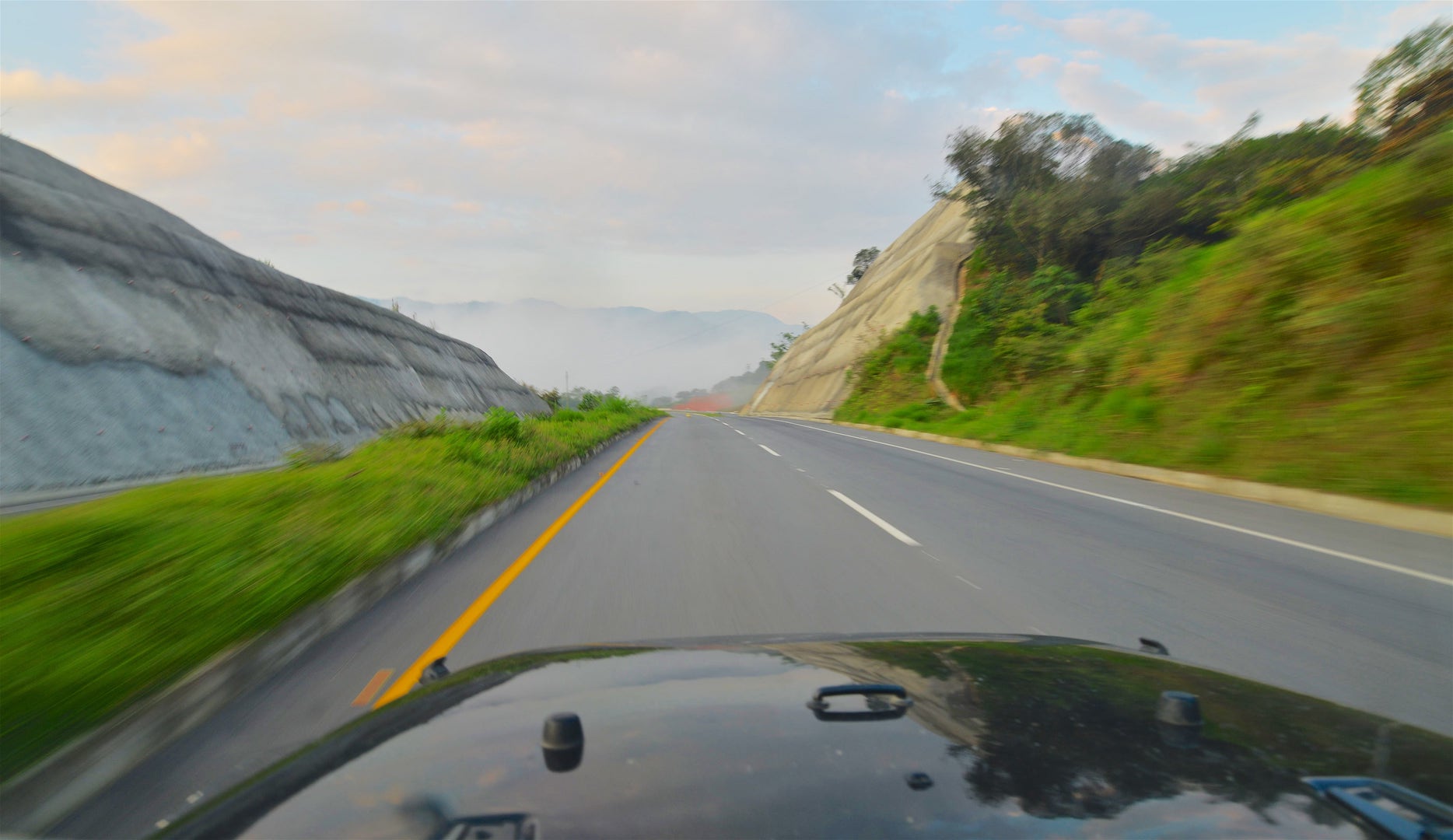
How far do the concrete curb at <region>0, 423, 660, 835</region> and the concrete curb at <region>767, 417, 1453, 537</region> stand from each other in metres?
10.9

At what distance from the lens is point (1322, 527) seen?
8.92m

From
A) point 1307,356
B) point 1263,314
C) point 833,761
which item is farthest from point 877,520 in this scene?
point 1263,314

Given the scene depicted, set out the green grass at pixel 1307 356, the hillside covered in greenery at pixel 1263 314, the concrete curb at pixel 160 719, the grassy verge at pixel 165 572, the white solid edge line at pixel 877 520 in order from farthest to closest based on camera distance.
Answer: the hillside covered in greenery at pixel 1263 314 < the green grass at pixel 1307 356 < the white solid edge line at pixel 877 520 < the grassy verge at pixel 165 572 < the concrete curb at pixel 160 719

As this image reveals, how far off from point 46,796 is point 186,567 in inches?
83.5

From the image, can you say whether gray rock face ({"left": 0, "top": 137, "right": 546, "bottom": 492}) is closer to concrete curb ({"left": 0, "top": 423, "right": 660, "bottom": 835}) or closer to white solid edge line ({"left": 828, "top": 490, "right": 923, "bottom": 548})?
concrete curb ({"left": 0, "top": 423, "right": 660, "bottom": 835})

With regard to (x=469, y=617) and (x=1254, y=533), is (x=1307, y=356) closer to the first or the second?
(x=1254, y=533)

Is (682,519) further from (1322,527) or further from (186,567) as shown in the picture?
(1322,527)

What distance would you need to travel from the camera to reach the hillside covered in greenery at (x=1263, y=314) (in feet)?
35.3

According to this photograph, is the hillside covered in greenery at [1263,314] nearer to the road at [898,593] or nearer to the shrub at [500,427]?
the road at [898,593]

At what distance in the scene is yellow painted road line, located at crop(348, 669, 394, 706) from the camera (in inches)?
150

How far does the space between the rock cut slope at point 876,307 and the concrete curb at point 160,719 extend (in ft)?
146

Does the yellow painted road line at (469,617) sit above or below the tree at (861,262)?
below

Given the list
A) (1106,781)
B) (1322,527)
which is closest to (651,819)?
(1106,781)

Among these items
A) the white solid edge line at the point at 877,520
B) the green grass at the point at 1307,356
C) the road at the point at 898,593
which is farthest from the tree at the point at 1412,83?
the white solid edge line at the point at 877,520
